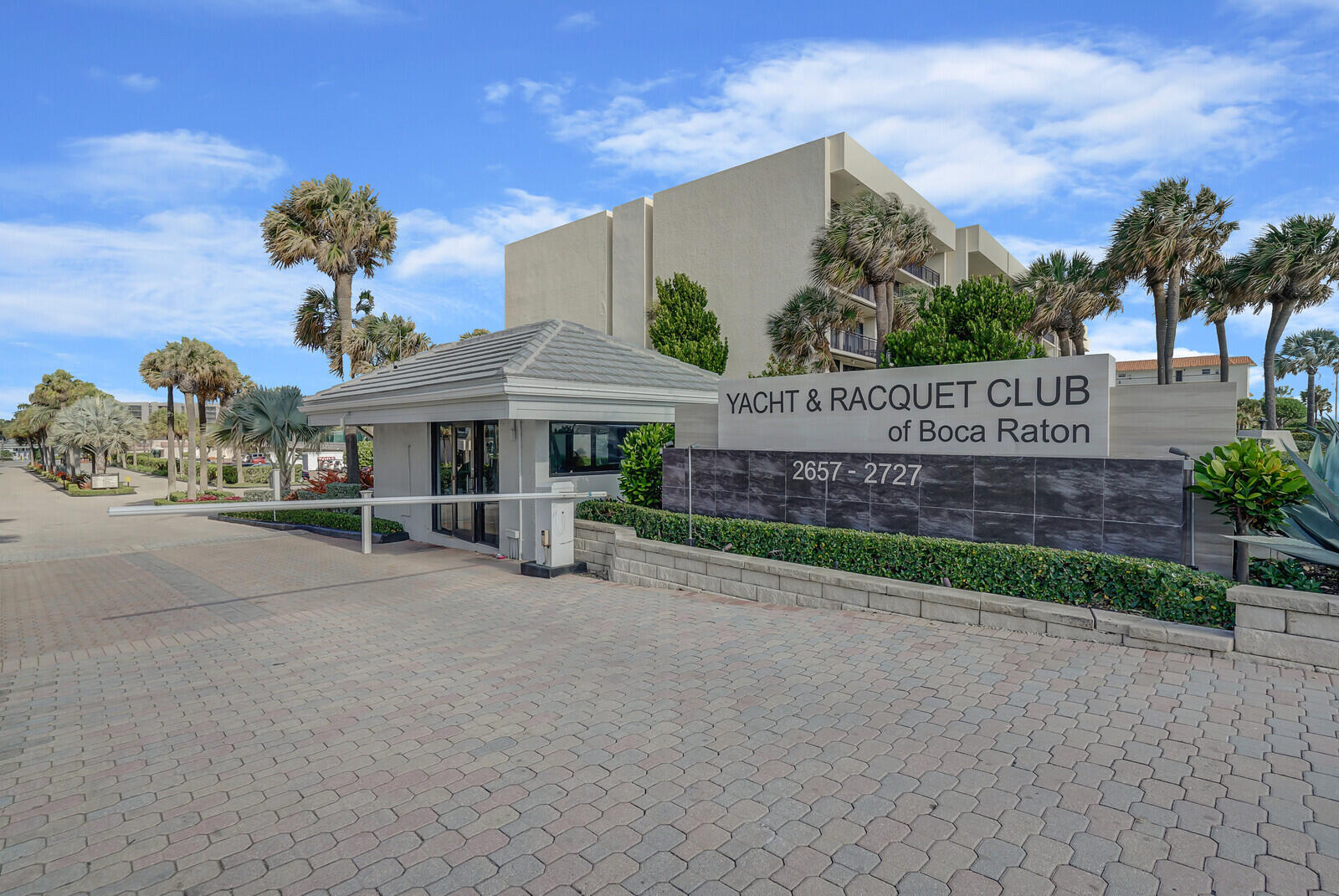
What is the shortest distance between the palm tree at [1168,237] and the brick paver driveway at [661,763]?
24958 millimetres

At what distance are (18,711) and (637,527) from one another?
23.9 feet

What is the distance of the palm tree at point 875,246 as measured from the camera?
25219mm

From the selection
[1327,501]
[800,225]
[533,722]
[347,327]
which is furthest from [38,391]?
[1327,501]

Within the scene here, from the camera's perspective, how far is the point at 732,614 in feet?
26.2

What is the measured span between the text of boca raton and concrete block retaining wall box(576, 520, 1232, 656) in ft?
6.55

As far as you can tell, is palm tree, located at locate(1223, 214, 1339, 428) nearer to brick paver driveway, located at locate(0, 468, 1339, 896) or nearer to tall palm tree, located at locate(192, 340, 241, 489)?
brick paver driveway, located at locate(0, 468, 1339, 896)

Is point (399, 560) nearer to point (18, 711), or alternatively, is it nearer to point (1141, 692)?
point (18, 711)

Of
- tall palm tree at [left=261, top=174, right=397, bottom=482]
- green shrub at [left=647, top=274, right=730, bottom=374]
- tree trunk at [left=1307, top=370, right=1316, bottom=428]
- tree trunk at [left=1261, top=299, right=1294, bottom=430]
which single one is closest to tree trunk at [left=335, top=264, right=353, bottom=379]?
tall palm tree at [left=261, top=174, right=397, bottom=482]

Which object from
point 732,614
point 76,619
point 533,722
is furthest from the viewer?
point 76,619

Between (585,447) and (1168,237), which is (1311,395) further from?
(585,447)

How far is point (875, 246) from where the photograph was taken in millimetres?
25266

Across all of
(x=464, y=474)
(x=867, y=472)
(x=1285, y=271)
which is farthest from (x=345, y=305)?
(x=1285, y=271)

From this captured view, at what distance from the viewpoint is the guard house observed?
12.3 meters

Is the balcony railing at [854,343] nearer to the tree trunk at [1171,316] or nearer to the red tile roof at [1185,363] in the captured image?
the tree trunk at [1171,316]
